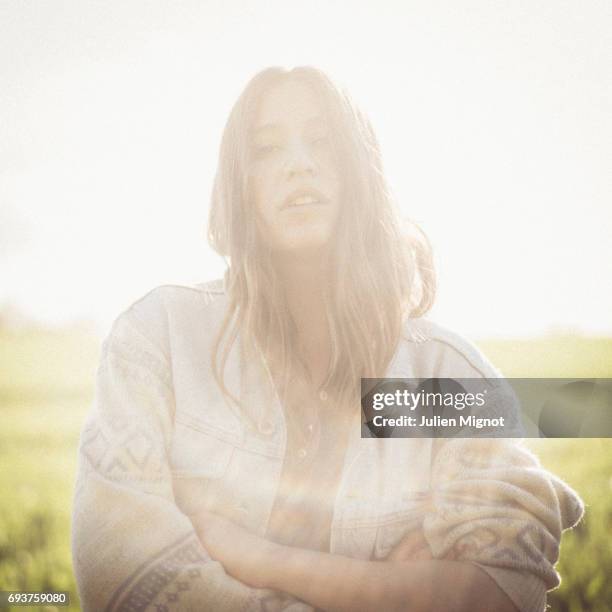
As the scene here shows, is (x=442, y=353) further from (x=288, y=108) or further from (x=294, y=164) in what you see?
(x=288, y=108)

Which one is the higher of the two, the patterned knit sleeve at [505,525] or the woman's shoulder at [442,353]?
the woman's shoulder at [442,353]

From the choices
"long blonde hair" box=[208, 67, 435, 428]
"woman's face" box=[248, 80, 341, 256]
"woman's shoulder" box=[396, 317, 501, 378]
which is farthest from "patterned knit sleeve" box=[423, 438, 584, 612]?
"woman's face" box=[248, 80, 341, 256]

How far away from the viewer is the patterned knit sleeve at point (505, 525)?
1433 millimetres

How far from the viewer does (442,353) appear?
172cm

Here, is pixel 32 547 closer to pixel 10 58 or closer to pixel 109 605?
pixel 109 605

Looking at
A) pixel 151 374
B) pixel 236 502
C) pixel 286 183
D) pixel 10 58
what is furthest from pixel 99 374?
pixel 10 58

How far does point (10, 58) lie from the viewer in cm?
208

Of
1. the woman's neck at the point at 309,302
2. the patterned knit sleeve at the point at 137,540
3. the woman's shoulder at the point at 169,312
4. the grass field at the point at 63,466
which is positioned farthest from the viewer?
the grass field at the point at 63,466

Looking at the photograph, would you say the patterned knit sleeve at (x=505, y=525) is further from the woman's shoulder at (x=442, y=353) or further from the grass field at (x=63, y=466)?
the grass field at (x=63, y=466)

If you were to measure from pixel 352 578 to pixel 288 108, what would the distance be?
1256 millimetres

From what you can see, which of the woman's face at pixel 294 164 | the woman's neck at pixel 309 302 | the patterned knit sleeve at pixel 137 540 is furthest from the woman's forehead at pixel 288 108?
the patterned knit sleeve at pixel 137 540

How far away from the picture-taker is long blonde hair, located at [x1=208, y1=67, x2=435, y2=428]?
167cm

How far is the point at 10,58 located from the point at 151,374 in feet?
4.40

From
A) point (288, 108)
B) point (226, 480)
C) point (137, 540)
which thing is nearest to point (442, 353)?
point (226, 480)
